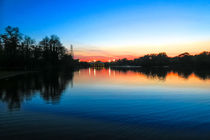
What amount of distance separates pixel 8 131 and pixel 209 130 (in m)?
7.69

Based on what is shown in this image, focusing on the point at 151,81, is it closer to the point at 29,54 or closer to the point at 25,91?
the point at 25,91

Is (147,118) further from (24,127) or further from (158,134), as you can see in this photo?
(24,127)

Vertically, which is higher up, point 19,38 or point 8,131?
point 19,38

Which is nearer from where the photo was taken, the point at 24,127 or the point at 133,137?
the point at 133,137

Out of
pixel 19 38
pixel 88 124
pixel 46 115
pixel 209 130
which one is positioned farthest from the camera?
pixel 19 38

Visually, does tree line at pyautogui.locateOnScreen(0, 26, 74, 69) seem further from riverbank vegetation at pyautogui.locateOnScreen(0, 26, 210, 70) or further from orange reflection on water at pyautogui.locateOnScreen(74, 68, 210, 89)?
orange reflection on water at pyautogui.locateOnScreen(74, 68, 210, 89)

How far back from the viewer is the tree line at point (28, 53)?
142ft

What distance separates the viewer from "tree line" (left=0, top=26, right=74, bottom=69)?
43.2 m

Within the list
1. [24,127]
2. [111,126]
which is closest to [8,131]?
[24,127]

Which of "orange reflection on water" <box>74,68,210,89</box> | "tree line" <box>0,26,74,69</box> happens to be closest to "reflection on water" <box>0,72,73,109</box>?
"orange reflection on water" <box>74,68,210,89</box>

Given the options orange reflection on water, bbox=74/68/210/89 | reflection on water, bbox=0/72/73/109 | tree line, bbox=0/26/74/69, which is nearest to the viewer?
reflection on water, bbox=0/72/73/109

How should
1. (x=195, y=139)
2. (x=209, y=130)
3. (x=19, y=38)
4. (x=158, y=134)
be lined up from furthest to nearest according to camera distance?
(x=19, y=38) < (x=209, y=130) < (x=158, y=134) < (x=195, y=139)

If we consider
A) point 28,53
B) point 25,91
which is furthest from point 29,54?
point 25,91

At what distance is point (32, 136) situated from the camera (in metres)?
4.52
